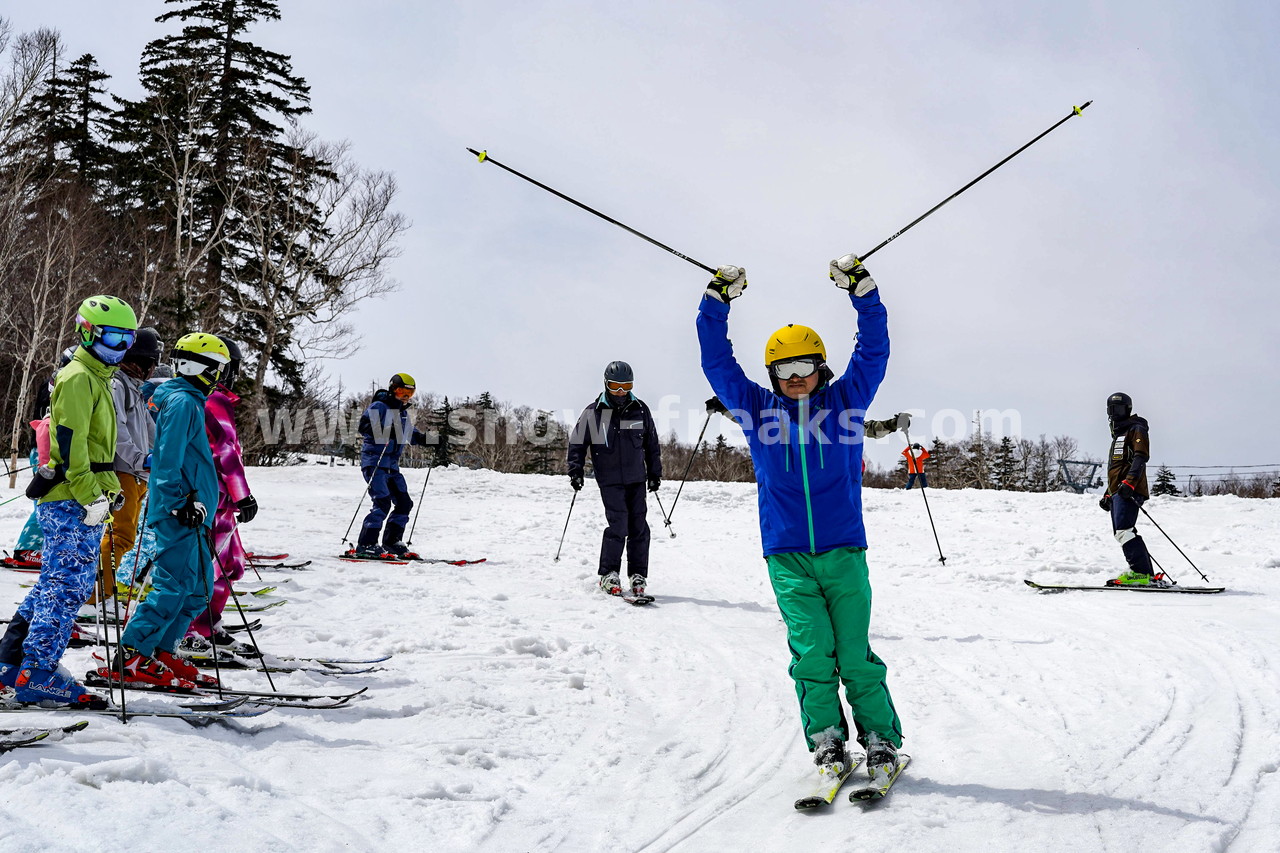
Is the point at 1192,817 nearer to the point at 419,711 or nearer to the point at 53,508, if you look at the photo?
the point at 419,711

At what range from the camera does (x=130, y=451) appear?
20.5ft

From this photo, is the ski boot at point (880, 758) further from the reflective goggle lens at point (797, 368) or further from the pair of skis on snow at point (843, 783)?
the reflective goggle lens at point (797, 368)

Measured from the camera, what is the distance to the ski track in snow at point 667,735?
9.66 feet

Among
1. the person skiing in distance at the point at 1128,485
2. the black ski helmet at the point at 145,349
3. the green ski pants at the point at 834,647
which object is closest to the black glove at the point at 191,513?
the black ski helmet at the point at 145,349

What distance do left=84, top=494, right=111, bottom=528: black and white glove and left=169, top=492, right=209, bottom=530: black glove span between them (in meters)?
0.39

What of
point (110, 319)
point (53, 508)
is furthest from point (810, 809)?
point (110, 319)

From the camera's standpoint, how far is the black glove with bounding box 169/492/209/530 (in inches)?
173

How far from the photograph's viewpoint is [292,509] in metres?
15.4

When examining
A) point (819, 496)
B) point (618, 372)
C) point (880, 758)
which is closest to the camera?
point (880, 758)

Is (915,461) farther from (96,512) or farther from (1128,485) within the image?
(96,512)

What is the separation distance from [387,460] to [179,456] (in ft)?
19.0

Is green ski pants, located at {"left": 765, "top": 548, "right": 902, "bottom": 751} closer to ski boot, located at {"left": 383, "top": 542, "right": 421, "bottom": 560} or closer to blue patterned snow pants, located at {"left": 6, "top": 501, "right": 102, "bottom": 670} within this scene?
blue patterned snow pants, located at {"left": 6, "top": 501, "right": 102, "bottom": 670}

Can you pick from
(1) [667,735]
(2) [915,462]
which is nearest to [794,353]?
(1) [667,735]

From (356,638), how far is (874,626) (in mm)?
4326
